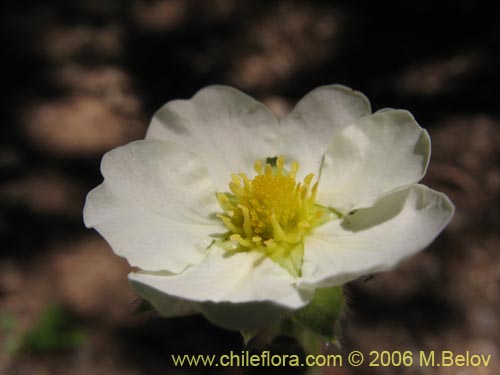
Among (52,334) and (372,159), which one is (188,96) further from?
(372,159)

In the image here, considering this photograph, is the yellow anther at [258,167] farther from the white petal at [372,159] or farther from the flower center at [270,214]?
the white petal at [372,159]

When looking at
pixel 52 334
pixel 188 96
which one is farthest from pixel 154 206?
pixel 188 96

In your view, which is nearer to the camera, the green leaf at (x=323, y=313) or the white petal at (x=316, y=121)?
the green leaf at (x=323, y=313)

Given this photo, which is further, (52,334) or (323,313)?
(52,334)

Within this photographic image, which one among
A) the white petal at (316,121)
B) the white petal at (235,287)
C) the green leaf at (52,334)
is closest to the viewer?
the white petal at (235,287)

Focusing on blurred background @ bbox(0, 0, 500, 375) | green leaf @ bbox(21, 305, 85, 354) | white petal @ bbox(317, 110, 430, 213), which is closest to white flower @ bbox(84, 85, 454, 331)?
white petal @ bbox(317, 110, 430, 213)

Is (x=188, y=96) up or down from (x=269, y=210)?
down

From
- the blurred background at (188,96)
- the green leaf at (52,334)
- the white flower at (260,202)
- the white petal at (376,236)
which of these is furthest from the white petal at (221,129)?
the green leaf at (52,334)
